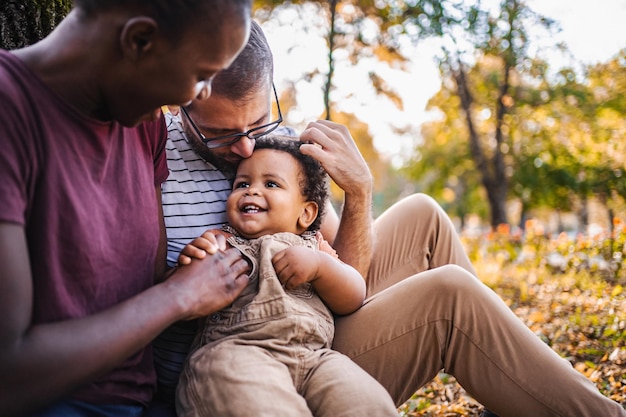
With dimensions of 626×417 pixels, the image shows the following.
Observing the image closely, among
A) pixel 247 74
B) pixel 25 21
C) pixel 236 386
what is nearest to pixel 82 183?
pixel 236 386

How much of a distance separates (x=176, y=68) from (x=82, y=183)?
0.39 metres

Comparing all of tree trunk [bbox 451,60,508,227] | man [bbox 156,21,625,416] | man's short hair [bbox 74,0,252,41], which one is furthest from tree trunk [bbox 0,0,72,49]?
tree trunk [bbox 451,60,508,227]

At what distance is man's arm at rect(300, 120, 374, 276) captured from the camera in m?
2.48

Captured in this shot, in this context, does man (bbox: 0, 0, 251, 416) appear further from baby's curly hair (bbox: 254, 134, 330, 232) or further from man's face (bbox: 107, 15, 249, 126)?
baby's curly hair (bbox: 254, 134, 330, 232)

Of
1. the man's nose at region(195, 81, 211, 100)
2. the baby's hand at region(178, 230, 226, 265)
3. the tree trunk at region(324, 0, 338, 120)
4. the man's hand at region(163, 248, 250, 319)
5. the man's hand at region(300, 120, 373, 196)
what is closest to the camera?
the man's nose at region(195, 81, 211, 100)

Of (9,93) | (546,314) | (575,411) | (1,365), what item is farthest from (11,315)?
(546,314)

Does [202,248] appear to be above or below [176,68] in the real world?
below

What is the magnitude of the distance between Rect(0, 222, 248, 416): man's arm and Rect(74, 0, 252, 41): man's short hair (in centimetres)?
57

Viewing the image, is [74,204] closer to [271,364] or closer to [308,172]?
[271,364]

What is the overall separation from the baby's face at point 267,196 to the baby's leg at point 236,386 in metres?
0.55

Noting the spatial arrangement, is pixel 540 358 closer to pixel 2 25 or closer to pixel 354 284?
pixel 354 284

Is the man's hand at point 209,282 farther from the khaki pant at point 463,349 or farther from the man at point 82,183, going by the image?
the khaki pant at point 463,349

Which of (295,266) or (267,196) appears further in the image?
(267,196)

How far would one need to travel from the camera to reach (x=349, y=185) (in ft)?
8.35
